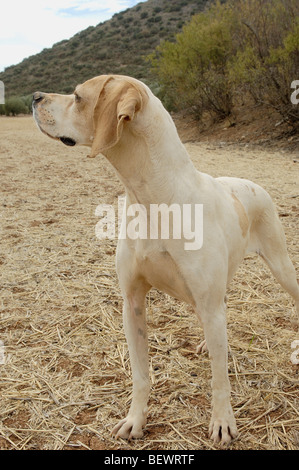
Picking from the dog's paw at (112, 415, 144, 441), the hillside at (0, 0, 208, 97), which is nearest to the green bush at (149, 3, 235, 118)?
the dog's paw at (112, 415, 144, 441)

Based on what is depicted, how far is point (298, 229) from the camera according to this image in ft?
15.7

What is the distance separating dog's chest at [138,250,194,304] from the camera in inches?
74.0

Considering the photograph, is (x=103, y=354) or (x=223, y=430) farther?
(x=103, y=354)

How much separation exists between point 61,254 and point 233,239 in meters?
2.45

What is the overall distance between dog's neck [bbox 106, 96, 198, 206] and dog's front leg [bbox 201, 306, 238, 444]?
0.55 m

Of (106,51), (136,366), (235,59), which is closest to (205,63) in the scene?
(235,59)

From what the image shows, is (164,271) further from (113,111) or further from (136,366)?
(113,111)

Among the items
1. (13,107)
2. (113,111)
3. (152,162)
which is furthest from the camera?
(13,107)

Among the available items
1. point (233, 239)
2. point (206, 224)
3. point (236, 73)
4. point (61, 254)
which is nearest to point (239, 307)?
point (233, 239)

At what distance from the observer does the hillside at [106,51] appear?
36844mm

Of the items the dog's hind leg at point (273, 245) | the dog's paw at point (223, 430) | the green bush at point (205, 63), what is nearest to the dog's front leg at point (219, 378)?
the dog's paw at point (223, 430)

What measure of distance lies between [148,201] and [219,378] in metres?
0.87

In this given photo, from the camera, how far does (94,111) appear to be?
1.74 m

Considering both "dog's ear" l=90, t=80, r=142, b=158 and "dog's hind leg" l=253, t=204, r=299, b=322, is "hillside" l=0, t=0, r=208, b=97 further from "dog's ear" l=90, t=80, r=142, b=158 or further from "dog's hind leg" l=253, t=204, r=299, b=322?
"dog's ear" l=90, t=80, r=142, b=158
